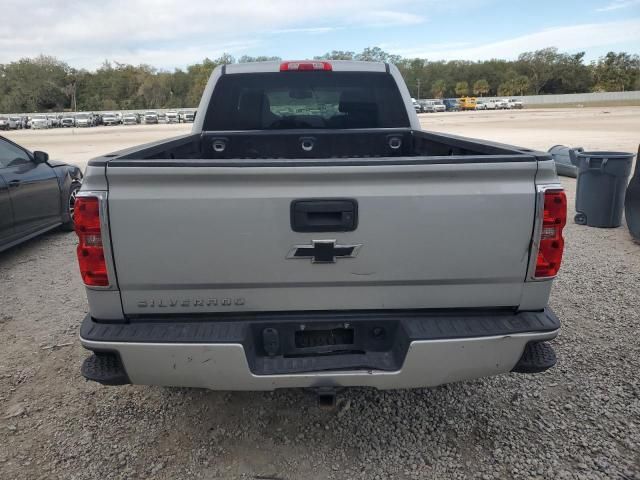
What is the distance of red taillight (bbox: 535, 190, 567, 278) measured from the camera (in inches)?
91.4

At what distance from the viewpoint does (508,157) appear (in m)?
2.34

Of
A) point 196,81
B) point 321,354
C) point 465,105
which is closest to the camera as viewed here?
point 321,354

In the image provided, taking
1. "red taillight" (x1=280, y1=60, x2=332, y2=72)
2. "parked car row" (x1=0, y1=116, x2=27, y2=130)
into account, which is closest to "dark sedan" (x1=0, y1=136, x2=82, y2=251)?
"red taillight" (x1=280, y1=60, x2=332, y2=72)

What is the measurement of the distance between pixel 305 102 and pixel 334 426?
9.74 feet

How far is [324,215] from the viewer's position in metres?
2.31

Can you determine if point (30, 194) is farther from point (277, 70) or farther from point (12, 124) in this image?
point (12, 124)

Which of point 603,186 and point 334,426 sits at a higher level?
point 603,186

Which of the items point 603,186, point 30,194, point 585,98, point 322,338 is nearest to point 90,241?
point 322,338

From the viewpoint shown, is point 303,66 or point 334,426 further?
point 303,66

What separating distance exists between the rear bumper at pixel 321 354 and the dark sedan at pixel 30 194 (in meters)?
4.51

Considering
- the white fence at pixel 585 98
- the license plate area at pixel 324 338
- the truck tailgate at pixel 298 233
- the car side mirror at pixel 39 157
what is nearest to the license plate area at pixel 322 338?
the license plate area at pixel 324 338

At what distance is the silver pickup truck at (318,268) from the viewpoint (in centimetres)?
228

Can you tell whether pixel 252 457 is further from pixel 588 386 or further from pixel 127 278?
pixel 588 386

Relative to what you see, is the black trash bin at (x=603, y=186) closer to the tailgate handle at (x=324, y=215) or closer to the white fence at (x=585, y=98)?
the tailgate handle at (x=324, y=215)
